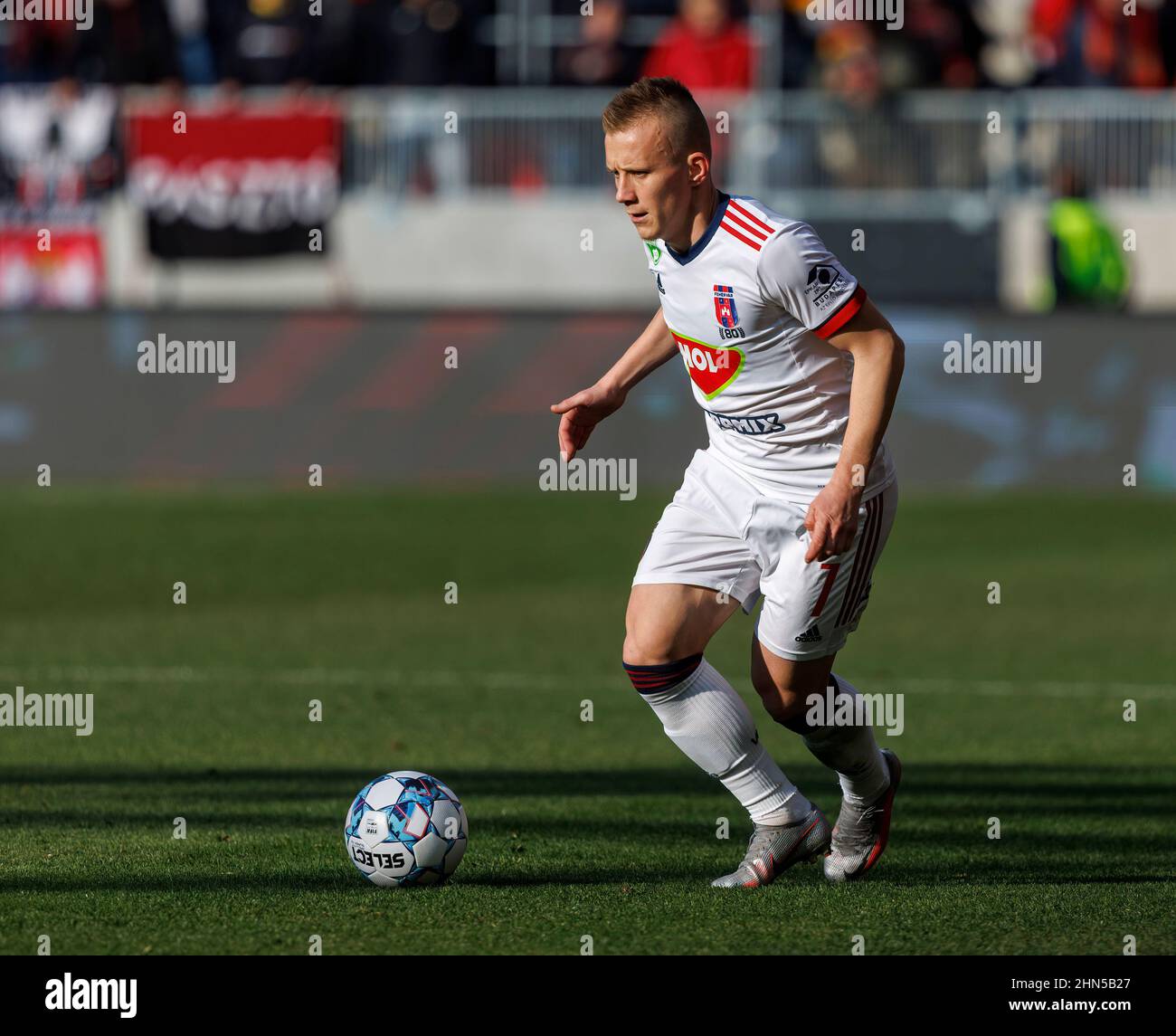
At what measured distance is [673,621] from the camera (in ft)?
18.9

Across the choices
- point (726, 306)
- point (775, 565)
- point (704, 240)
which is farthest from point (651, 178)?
point (775, 565)

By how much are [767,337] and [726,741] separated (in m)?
1.15

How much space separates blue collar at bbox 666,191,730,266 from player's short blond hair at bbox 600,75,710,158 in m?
0.17

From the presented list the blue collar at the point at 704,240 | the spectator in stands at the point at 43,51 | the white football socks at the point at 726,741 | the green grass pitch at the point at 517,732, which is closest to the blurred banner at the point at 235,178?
the spectator in stands at the point at 43,51

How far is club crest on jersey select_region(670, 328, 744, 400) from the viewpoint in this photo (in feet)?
18.9

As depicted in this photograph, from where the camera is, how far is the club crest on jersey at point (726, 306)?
5.61m

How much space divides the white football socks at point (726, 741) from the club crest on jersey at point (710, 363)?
31.4 inches

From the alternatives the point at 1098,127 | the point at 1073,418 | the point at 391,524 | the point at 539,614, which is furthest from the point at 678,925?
the point at 1098,127

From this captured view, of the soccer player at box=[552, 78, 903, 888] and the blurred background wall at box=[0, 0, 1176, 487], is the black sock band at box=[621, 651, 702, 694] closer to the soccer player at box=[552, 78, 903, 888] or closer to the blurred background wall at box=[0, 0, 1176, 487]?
the soccer player at box=[552, 78, 903, 888]

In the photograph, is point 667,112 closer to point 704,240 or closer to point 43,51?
point 704,240

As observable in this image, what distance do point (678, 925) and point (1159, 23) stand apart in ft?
56.7

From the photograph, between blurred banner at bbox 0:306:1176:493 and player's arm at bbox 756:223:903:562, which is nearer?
player's arm at bbox 756:223:903:562
